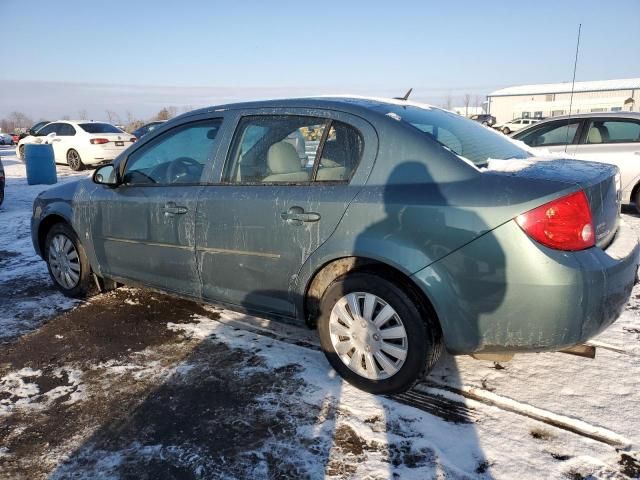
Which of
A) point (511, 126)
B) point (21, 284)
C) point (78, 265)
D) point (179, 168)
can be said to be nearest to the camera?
point (179, 168)

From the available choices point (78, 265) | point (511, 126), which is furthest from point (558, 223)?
point (511, 126)

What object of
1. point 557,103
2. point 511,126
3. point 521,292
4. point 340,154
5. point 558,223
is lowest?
point 521,292

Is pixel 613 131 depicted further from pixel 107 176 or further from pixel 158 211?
pixel 107 176

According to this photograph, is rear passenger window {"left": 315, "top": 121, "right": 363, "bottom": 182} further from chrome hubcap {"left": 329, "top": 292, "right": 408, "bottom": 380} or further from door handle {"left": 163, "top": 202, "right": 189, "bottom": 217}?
door handle {"left": 163, "top": 202, "right": 189, "bottom": 217}

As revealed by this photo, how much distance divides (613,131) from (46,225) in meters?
7.72

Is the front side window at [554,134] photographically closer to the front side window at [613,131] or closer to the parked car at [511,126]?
the front side window at [613,131]

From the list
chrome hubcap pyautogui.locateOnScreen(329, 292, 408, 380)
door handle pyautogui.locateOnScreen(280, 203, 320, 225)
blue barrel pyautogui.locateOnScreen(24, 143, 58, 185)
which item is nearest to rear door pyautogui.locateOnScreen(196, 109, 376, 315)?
door handle pyautogui.locateOnScreen(280, 203, 320, 225)

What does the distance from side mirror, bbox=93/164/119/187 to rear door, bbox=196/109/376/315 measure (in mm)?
Answer: 1021

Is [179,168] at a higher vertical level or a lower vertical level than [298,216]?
higher

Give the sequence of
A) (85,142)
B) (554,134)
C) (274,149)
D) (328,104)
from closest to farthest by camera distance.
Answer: (328,104) < (274,149) < (554,134) < (85,142)

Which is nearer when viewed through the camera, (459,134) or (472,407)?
(472,407)

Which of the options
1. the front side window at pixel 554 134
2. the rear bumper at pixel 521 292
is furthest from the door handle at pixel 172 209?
the front side window at pixel 554 134

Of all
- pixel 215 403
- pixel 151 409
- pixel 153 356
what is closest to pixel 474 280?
pixel 215 403

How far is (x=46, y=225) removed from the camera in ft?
15.1
